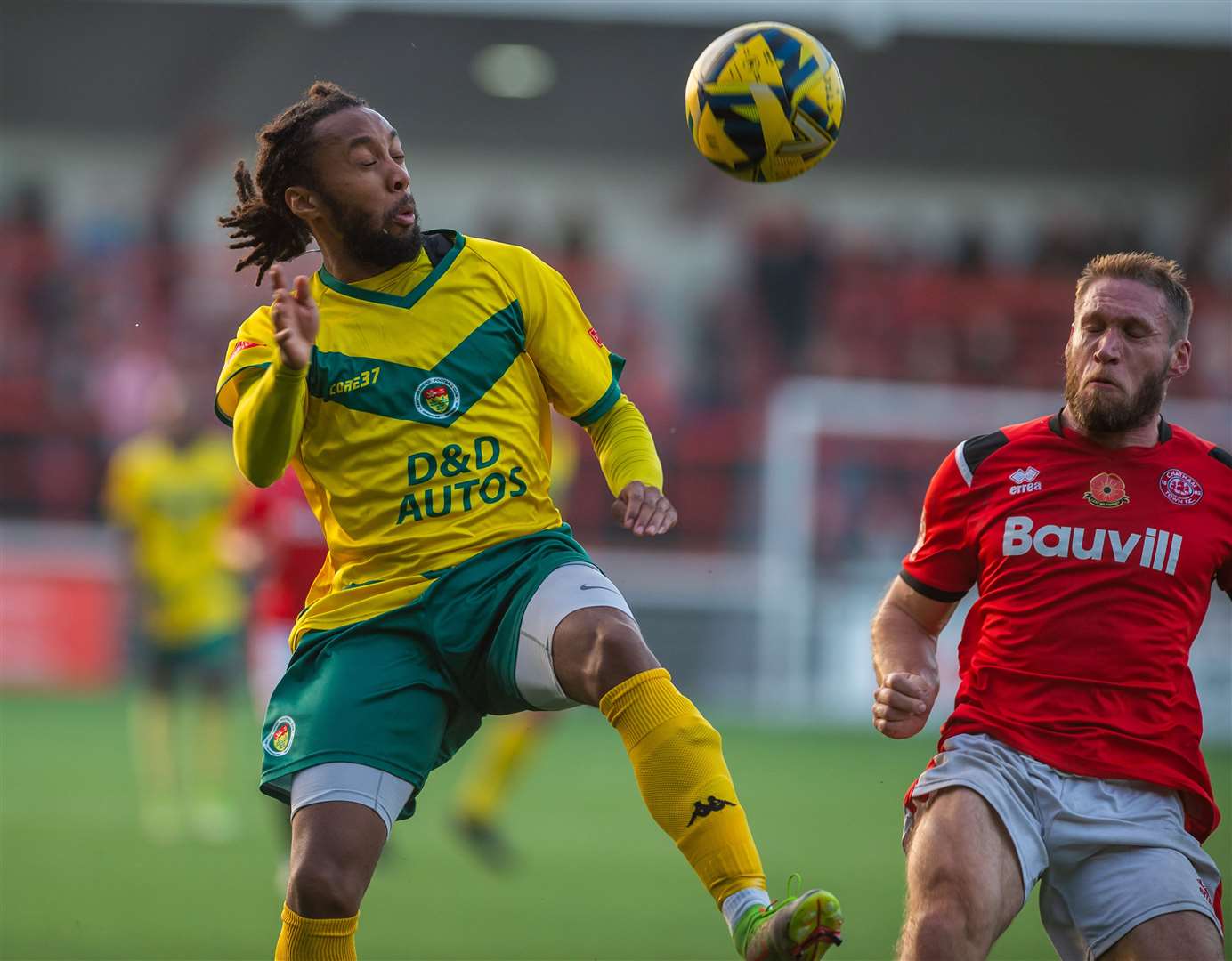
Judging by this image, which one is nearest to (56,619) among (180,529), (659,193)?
(180,529)

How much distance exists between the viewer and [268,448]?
3.96 metres

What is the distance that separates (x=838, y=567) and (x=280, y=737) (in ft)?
37.3

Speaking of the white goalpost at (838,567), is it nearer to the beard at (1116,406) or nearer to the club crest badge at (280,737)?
the beard at (1116,406)

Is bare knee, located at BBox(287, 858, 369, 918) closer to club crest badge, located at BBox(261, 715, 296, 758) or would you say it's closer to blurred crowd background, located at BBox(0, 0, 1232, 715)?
club crest badge, located at BBox(261, 715, 296, 758)

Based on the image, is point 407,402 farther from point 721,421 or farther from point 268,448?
point 721,421

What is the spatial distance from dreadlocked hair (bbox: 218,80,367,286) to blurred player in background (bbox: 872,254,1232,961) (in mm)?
1833

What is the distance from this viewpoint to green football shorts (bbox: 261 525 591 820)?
13.1 ft

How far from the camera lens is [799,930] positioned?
11.3ft

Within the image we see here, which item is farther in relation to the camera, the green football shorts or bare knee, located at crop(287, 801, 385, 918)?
the green football shorts

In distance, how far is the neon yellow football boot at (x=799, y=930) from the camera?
345cm

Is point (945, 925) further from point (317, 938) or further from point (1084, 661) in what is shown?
point (317, 938)

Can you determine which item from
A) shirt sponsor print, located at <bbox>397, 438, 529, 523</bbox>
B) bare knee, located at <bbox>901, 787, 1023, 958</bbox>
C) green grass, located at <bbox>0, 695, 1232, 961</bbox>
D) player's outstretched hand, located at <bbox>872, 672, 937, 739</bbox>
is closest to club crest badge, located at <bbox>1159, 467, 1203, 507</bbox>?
player's outstretched hand, located at <bbox>872, 672, 937, 739</bbox>

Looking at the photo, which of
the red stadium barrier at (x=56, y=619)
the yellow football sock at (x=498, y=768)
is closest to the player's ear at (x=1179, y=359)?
the yellow football sock at (x=498, y=768)

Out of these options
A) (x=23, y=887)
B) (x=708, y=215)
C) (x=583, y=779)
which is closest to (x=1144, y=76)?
(x=708, y=215)
